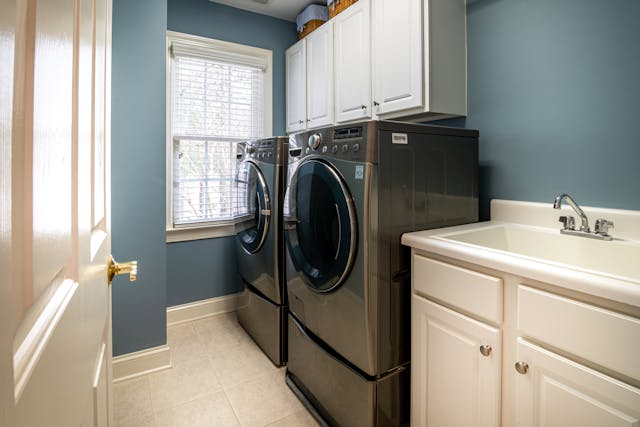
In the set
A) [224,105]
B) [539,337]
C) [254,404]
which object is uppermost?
[224,105]

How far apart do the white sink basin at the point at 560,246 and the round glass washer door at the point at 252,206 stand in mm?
1190

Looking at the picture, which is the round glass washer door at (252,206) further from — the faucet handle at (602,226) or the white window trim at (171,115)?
the faucet handle at (602,226)

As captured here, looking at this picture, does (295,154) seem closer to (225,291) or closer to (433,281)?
(433,281)

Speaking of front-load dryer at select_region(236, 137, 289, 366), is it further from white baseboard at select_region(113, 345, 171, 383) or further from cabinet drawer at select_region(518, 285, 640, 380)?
cabinet drawer at select_region(518, 285, 640, 380)

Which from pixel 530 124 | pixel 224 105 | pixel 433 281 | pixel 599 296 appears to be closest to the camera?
pixel 599 296

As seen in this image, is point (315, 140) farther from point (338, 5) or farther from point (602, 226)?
point (338, 5)

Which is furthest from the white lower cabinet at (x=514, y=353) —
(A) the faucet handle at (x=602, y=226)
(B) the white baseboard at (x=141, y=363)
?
(B) the white baseboard at (x=141, y=363)

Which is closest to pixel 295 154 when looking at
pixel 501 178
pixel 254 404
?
pixel 501 178

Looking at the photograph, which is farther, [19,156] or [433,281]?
[433,281]

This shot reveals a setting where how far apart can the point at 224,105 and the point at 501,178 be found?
7.51 feet

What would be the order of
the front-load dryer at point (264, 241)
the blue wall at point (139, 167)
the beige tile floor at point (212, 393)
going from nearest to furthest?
the beige tile floor at point (212, 393), the blue wall at point (139, 167), the front-load dryer at point (264, 241)

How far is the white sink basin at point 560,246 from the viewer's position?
4.20 ft

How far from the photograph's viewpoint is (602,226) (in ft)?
4.49

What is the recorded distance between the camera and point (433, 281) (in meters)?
1.29
